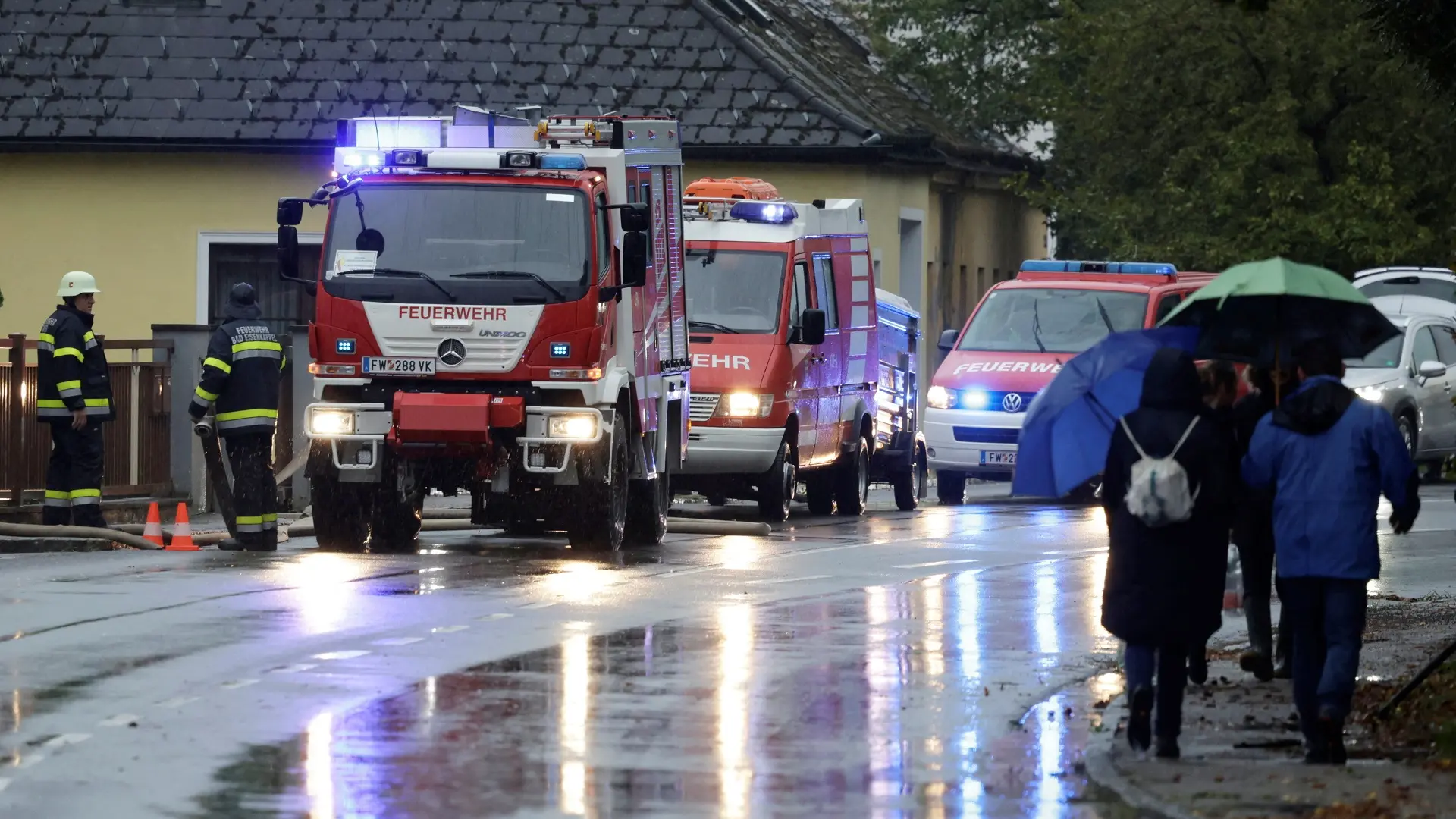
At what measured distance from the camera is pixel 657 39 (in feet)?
115

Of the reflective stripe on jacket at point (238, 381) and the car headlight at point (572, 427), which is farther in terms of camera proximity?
the reflective stripe on jacket at point (238, 381)

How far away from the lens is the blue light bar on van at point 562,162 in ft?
61.8

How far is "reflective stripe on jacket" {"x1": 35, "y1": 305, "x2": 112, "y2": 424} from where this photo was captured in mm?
20016

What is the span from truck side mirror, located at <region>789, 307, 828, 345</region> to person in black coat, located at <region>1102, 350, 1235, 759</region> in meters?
13.1

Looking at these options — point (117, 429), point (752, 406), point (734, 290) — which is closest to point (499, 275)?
point (752, 406)

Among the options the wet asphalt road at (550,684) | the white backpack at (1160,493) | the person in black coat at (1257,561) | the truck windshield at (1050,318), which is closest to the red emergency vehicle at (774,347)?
the truck windshield at (1050,318)

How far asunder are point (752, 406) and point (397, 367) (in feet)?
16.8

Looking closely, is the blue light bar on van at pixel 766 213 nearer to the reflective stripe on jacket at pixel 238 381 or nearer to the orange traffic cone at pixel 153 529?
the reflective stripe on jacket at pixel 238 381

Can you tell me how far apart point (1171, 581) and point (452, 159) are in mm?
9744

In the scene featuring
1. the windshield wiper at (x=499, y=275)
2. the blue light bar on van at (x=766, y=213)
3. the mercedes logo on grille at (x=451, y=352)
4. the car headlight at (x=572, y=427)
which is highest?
the blue light bar on van at (x=766, y=213)

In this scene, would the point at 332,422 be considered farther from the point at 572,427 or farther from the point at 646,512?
the point at 646,512

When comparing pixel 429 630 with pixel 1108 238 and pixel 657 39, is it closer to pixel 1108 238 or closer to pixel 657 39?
pixel 657 39

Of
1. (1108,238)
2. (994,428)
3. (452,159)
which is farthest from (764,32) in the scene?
(452,159)

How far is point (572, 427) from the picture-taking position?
18.4 m
